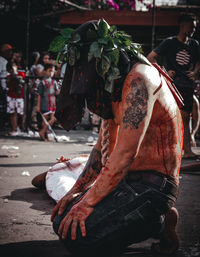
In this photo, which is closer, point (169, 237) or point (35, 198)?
point (169, 237)

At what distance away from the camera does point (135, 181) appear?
219 centimetres

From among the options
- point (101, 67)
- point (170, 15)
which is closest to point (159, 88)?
point (101, 67)

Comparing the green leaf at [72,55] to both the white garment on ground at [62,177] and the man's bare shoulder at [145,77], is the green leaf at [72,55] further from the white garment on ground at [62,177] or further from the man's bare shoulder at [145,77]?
the white garment on ground at [62,177]

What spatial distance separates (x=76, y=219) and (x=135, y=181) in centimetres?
42

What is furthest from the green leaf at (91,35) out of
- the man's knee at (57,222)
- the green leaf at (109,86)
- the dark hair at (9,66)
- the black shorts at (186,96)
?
the dark hair at (9,66)

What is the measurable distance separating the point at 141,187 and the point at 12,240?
0.99 meters

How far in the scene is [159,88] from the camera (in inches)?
85.3

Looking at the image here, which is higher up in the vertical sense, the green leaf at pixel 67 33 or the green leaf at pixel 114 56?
the green leaf at pixel 67 33

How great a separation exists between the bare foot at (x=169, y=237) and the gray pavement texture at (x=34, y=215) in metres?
0.06

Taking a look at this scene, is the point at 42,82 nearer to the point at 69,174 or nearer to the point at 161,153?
the point at 69,174

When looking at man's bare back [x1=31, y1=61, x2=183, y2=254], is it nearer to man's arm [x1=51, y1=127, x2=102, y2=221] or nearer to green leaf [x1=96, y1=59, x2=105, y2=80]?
man's arm [x1=51, y1=127, x2=102, y2=221]

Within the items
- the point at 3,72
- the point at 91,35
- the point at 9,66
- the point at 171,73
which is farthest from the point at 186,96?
the point at 3,72

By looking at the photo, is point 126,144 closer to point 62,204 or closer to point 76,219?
point 76,219

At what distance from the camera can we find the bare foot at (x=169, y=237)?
2.30 metres
